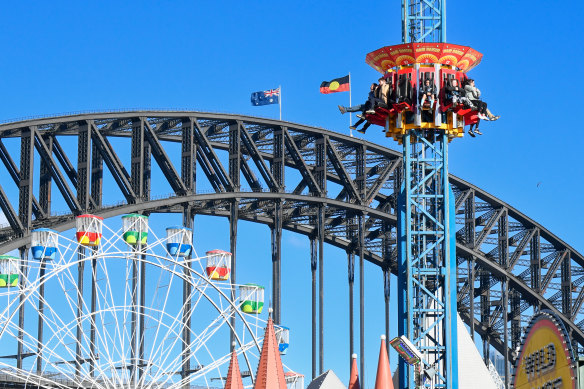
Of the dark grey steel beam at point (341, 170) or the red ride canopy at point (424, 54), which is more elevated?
the dark grey steel beam at point (341, 170)

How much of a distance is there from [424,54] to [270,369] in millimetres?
18287

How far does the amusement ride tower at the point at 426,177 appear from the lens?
70.8 m

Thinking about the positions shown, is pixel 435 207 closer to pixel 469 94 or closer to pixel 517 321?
pixel 469 94

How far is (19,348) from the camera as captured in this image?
93.9m

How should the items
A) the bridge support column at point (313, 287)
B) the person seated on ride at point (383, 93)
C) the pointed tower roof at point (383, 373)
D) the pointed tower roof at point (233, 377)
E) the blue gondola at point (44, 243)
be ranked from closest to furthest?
1. the pointed tower roof at point (383, 373)
2. the pointed tower roof at point (233, 377)
3. the person seated on ride at point (383, 93)
4. the blue gondola at point (44, 243)
5. the bridge support column at point (313, 287)

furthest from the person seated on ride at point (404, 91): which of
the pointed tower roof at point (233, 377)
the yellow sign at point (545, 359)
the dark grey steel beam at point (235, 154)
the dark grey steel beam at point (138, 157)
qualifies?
the dark grey steel beam at point (235, 154)

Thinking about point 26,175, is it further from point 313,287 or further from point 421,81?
point 421,81

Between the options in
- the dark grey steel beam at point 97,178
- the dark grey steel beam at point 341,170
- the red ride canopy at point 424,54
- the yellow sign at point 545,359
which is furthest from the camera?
the dark grey steel beam at point 341,170

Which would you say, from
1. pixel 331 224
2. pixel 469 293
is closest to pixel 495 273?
pixel 469 293

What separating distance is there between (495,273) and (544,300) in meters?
7.18

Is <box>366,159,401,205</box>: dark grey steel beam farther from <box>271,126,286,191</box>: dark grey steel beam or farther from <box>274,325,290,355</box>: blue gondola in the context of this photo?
<box>274,325,290,355</box>: blue gondola

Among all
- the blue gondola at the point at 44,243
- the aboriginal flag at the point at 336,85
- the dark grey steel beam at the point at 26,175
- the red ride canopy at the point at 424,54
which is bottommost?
the blue gondola at the point at 44,243

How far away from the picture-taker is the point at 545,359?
201 ft

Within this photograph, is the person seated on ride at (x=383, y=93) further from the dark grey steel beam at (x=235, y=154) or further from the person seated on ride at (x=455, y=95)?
the dark grey steel beam at (x=235, y=154)
